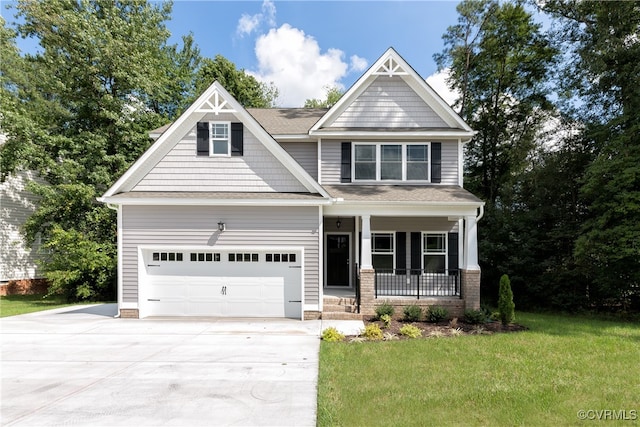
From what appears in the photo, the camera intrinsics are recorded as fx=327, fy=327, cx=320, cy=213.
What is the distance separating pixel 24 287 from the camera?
1727cm

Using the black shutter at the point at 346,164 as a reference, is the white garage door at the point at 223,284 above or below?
below

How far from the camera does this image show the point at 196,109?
9.96 m

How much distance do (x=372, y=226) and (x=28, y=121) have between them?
16.4 meters

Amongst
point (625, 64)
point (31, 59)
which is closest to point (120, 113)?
point (31, 59)

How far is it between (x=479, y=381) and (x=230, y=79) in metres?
27.3

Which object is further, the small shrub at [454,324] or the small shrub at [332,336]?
the small shrub at [454,324]

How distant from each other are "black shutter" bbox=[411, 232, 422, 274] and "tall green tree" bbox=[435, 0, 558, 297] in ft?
25.4

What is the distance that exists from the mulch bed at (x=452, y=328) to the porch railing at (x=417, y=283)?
130cm

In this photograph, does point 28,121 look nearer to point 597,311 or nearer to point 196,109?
point 196,109

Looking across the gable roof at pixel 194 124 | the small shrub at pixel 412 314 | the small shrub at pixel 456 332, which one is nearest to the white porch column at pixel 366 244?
the small shrub at pixel 412 314

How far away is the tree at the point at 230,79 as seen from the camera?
2564 centimetres

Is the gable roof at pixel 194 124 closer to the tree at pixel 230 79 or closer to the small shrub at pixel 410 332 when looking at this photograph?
the small shrub at pixel 410 332

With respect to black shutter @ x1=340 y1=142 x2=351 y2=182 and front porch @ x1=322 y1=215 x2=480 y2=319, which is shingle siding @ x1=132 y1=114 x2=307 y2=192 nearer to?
black shutter @ x1=340 y1=142 x2=351 y2=182

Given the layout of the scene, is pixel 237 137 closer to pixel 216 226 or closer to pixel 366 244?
pixel 216 226
